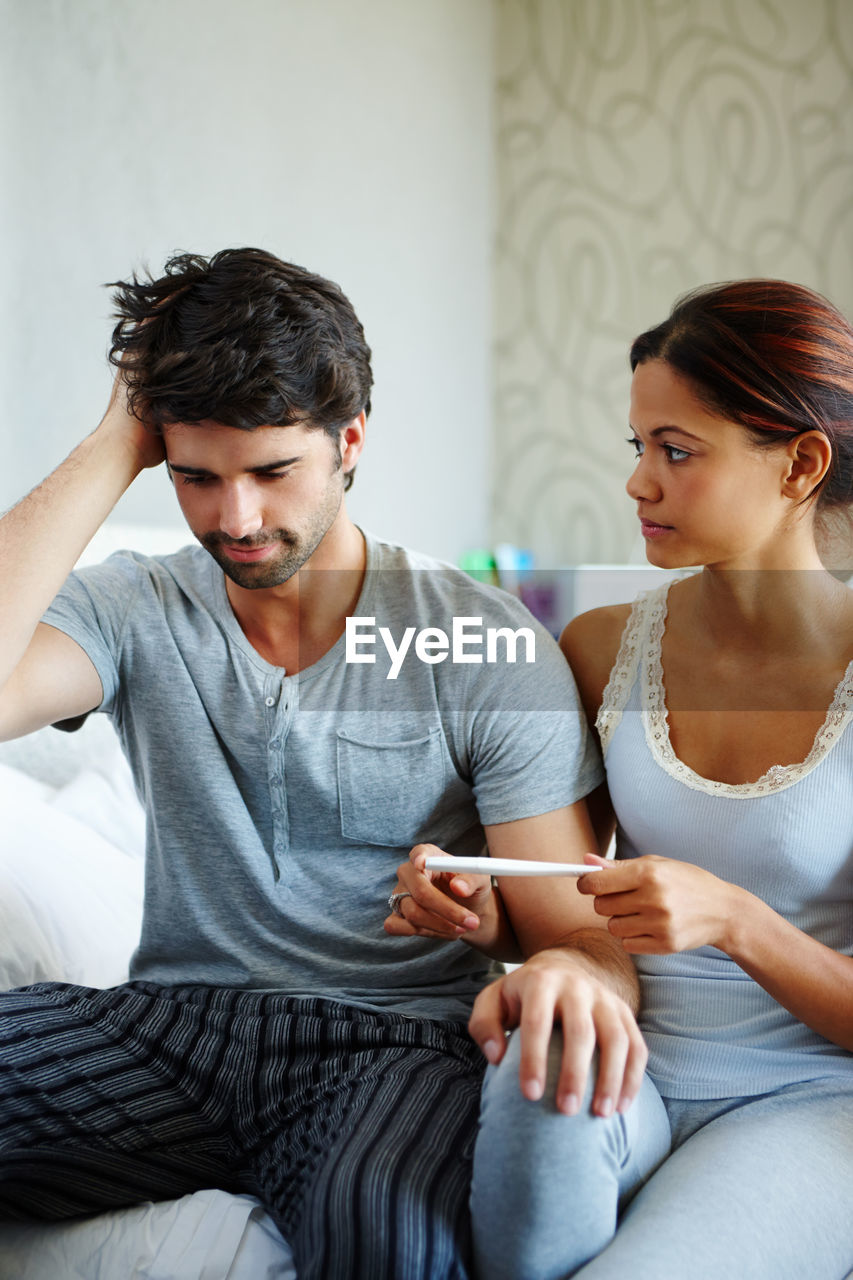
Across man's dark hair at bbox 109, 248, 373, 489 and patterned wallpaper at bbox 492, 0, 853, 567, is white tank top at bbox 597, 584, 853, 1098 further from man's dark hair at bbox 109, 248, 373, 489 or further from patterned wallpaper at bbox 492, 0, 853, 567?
patterned wallpaper at bbox 492, 0, 853, 567

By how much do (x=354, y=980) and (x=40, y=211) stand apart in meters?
1.18

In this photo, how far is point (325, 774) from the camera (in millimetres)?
1170

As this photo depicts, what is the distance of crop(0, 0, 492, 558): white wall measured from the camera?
164 cm

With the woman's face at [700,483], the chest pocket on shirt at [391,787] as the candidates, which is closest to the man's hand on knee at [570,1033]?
the chest pocket on shirt at [391,787]

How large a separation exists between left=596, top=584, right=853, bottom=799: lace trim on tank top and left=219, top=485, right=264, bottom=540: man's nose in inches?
15.7

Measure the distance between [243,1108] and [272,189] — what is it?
1.78 meters

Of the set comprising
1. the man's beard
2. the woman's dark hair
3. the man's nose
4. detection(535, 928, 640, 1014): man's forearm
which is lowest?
detection(535, 928, 640, 1014): man's forearm

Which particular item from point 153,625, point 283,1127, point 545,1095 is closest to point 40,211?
point 153,625

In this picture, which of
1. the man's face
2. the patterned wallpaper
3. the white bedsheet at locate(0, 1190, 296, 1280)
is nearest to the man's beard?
the man's face

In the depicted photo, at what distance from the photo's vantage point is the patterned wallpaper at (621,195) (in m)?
2.84

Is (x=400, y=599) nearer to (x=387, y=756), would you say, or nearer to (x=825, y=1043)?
(x=387, y=756)

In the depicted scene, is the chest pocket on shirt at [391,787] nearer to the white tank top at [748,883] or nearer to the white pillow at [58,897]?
the white tank top at [748,883]

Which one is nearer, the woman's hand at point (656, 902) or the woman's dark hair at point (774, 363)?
the woman's hand at point (656, 902)

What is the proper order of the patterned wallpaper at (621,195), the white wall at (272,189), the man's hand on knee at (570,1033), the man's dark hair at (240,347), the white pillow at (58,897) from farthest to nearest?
the patterned wallpaper at (621,195) < the white wall at (272,189) < the white pillow at (58,897) < the man's dark hair at (240,347) < the man's hand on knee at (570,1033)
